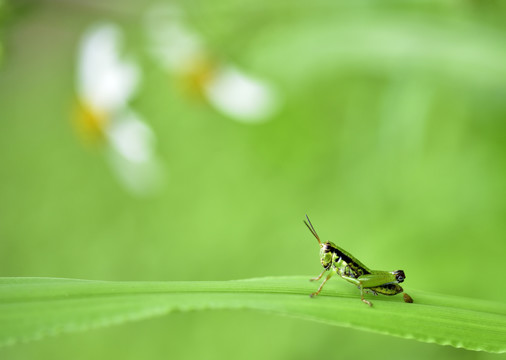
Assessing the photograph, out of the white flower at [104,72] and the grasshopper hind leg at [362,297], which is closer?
the grasshopper hind leg at [362,297]

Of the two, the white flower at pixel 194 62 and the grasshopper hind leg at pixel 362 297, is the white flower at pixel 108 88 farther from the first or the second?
the grasshopper hind leg at pixel 362 297

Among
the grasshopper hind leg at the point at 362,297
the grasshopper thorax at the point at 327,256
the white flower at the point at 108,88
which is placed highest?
the white flower at the point at 108,88

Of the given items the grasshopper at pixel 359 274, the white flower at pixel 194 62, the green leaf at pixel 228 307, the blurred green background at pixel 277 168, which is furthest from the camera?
the white flower at pixel 194 62

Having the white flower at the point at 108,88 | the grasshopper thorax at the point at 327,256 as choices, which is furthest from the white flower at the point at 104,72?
the grasshopper thorax at the point at 327,256

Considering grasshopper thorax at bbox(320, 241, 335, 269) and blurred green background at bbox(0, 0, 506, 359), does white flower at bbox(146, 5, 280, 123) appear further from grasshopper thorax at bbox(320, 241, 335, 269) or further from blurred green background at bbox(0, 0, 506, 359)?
grasshopper thorax at bbox(320, 241, 335, 269)

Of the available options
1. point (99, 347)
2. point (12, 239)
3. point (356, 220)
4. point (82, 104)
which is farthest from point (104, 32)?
point (12, 239)

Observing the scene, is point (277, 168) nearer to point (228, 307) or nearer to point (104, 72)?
point (104, 72)
